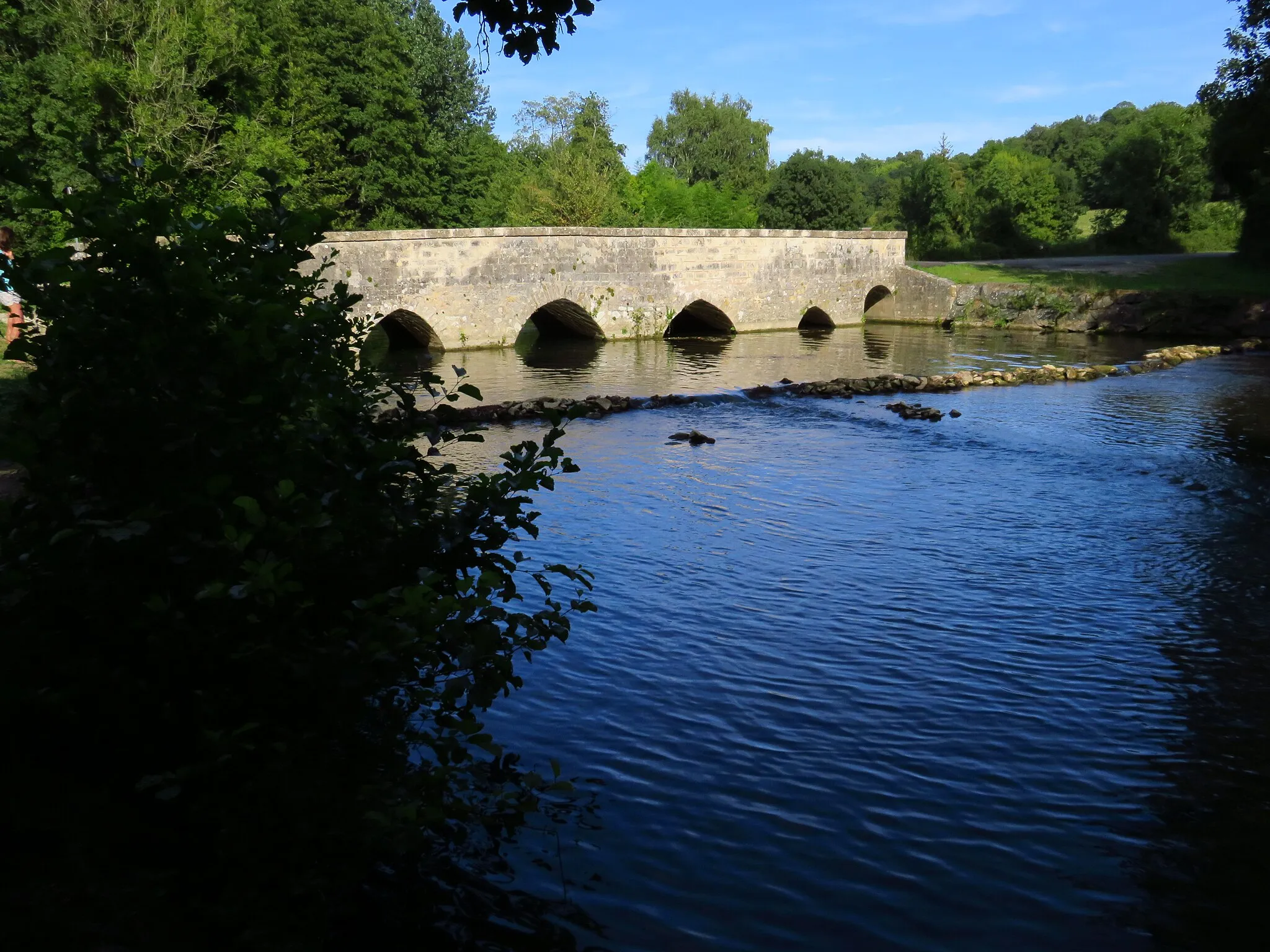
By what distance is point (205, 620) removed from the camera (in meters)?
3.98

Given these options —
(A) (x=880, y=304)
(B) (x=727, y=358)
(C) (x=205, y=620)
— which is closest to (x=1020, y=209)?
(A) (x=880, y=304)

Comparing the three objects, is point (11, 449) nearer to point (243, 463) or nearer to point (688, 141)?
point (243, 463)

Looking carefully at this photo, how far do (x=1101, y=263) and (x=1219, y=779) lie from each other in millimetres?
39371

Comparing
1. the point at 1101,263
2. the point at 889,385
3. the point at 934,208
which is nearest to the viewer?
the point at 889,385

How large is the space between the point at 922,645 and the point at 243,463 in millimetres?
5281

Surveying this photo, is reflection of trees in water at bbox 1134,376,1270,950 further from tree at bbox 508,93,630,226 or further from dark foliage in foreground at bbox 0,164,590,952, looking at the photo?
tree at bbox 508,93,630,226

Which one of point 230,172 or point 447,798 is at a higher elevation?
point 230,172

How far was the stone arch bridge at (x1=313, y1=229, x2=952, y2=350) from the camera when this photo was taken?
28.1m

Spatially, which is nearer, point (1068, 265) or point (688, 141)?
point (1068, 265)

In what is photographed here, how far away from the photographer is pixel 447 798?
5176 mm

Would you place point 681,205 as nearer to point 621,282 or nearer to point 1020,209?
point 1020,209

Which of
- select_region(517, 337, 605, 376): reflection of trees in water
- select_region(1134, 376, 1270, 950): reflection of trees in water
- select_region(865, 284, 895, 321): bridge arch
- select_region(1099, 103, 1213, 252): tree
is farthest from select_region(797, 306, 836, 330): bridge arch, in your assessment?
select_region(1134, 376, 1270, 950): reflection of trees in water

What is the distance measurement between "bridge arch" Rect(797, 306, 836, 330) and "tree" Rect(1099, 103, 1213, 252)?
63.1ft

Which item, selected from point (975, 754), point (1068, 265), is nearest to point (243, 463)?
point (975, 754)
